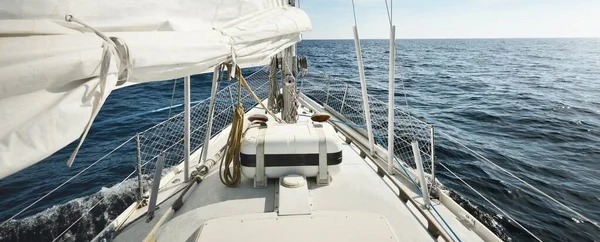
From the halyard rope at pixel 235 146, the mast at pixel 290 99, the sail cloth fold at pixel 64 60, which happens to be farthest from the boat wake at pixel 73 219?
the sail cloth fold at pixel 64 60

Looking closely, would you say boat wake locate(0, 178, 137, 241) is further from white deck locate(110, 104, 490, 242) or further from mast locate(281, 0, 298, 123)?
mast locate(281, 0, 298, 123)

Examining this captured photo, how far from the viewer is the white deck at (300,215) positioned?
193 centimetres

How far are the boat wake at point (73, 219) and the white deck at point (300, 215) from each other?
6.20 feet

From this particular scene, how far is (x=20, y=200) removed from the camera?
507 cm

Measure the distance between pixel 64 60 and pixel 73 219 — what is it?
15.8 feet

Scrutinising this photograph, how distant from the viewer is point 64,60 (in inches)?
33.7

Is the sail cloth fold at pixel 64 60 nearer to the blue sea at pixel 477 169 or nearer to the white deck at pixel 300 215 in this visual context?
the white deck at pixel 300 215

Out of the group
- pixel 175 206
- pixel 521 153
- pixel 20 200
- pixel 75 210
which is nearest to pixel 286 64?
pixel 175 206

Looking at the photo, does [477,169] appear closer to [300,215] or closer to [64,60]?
[300,215]

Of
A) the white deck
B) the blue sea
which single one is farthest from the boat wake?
the white deck

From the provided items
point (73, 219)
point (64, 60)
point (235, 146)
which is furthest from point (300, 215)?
point (73, 219)

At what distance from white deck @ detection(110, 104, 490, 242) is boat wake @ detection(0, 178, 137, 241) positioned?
1889 millimetres

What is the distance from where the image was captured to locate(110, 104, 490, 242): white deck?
1.93 m

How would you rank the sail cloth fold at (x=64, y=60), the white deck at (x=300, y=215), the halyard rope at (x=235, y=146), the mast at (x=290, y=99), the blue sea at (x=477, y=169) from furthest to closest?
the blue sea at (x=477, y=169)
the mast at (x=290, y=99)
the halyard rope at (x=235, y=146)
the white deck at (x=300, y=215)
the sail cloth fold at (x=64, y=60)
